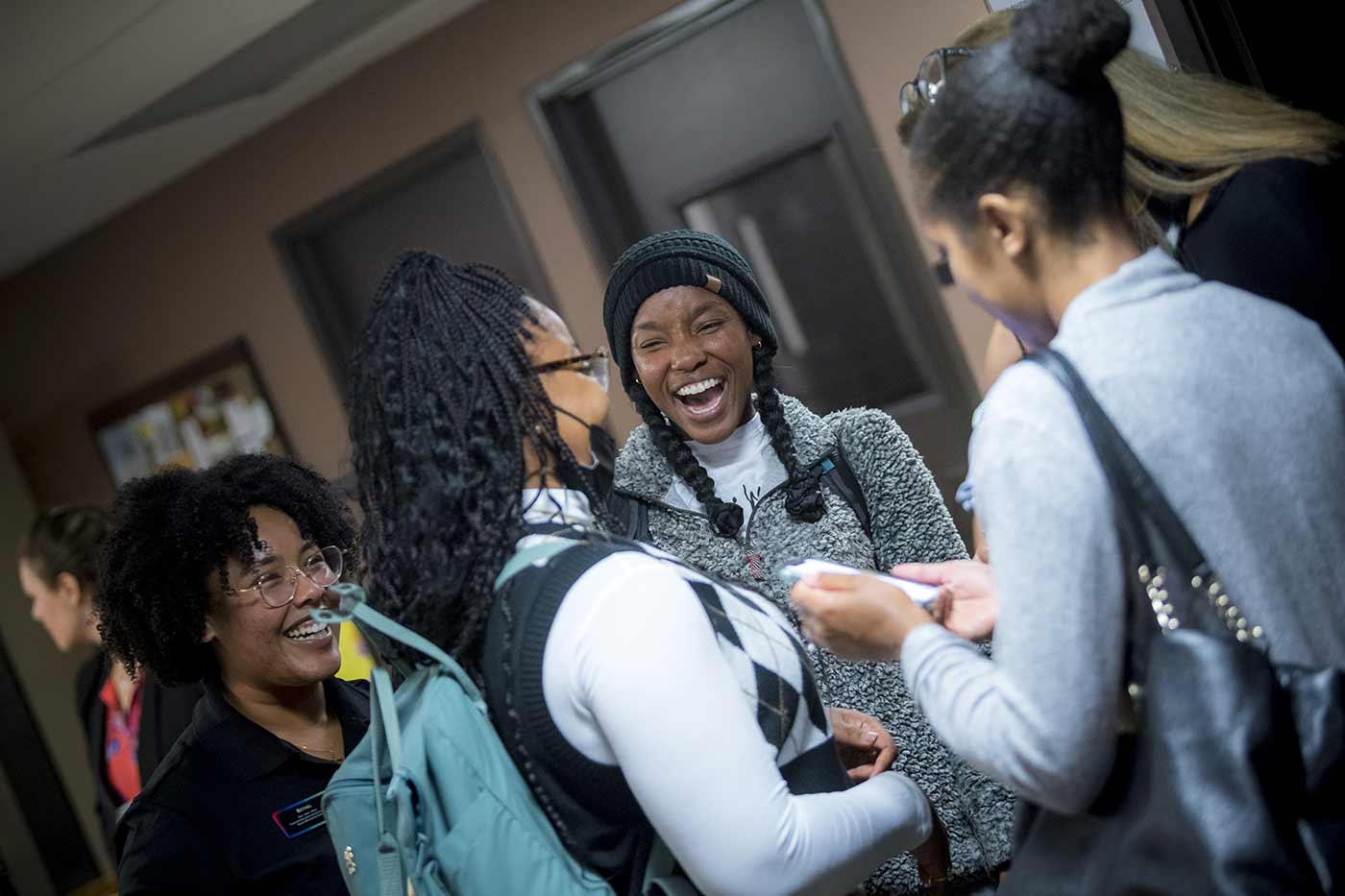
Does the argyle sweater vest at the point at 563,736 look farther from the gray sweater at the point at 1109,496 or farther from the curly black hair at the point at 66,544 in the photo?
the curly black hair at the point at 66,544

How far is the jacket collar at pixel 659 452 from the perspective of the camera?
71.0 inches

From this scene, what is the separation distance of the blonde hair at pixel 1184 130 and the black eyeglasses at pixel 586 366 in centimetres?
42

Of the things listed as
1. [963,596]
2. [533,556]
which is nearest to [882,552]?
[963,596]

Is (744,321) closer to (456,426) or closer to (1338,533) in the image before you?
(456,426)

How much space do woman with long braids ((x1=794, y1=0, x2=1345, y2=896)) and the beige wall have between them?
119 cm

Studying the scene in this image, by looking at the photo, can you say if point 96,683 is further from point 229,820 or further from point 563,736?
point 563,736

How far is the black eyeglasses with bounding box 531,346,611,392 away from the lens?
1313mm

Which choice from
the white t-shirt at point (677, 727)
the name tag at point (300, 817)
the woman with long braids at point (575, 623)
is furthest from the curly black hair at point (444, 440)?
the name tag at point (300, 817)

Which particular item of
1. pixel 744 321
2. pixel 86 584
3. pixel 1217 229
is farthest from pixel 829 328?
pixel 86 584

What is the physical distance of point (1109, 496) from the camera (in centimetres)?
94

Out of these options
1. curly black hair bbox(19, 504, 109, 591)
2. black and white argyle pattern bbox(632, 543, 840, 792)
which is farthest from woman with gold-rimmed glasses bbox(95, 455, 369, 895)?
curly black hair bbox(19, 504, 109, 591)

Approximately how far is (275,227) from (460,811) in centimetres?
275

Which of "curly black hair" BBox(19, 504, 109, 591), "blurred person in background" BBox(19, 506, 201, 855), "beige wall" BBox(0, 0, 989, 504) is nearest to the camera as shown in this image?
"blurred person in background" BBox(19, 506, 201, 855)

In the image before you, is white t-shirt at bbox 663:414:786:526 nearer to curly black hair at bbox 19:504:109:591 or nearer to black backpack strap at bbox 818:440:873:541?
black backpack strap at bbox 818:440:873:541
